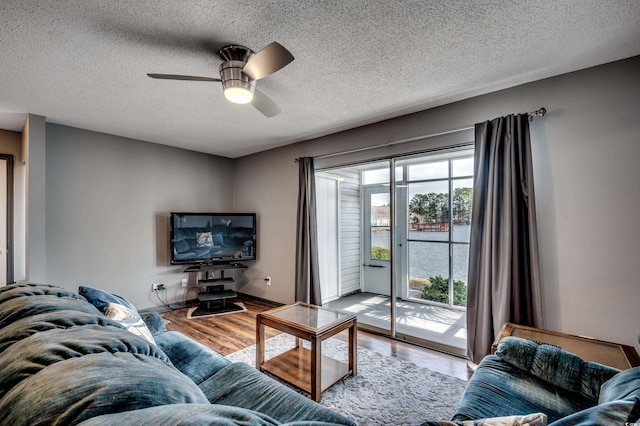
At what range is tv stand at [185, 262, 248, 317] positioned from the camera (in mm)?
4117

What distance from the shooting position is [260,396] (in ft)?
4.46

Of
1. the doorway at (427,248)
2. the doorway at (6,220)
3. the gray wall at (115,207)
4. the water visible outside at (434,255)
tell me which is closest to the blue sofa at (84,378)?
the doorway at (427,248)

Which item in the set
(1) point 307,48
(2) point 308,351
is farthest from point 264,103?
Result: (2) point 308,351

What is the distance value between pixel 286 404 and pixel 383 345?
202 cm

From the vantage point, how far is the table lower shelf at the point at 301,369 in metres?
2.17

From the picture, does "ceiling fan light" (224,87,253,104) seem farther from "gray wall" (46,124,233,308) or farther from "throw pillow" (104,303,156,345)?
"gray wall" (46,124,233,308)

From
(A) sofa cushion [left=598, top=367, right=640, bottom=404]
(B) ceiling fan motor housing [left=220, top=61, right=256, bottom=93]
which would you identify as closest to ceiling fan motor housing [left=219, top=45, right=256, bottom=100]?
(B) ceiling fan motor housing [left=220, top=61, right=256, bottom=93]

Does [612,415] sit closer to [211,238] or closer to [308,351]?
[308,351]

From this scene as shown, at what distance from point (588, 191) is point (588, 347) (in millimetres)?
1148

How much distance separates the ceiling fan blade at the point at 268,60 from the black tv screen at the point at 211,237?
293 centimetres

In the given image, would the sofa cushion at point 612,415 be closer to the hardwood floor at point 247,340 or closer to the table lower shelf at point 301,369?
the table lower shelf at point 301,369

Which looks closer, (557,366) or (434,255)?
(557,366)

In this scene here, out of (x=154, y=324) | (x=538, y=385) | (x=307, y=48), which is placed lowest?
(x=538, y=385)

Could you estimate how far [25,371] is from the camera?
1.96 ft
